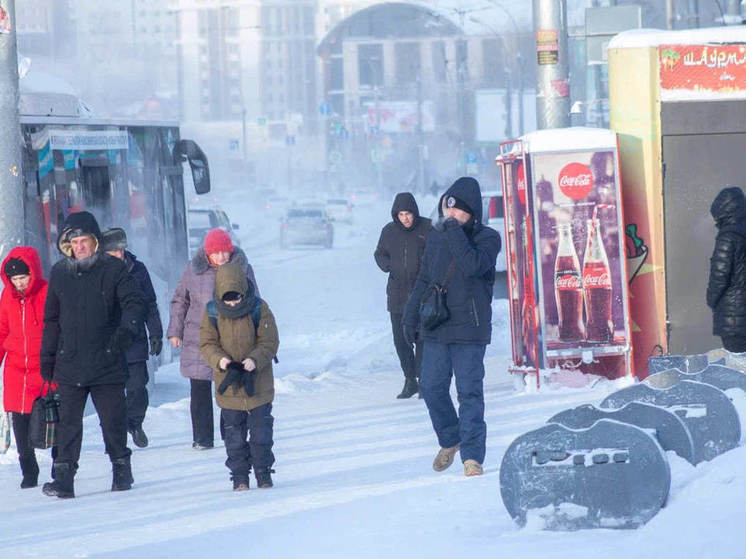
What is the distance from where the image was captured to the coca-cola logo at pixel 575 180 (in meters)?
11.4

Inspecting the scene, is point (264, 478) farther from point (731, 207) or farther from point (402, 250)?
point (402, 250)

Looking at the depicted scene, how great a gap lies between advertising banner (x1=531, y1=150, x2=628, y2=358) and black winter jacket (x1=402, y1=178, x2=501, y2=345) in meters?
3.70

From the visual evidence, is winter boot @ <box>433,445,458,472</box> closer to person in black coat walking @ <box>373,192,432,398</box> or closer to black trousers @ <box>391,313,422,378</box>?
person in black coat walking @ <box>373,192,432,398</box>

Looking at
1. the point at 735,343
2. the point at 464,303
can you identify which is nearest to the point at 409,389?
the point at 735,343

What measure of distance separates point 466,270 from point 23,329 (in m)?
2.59

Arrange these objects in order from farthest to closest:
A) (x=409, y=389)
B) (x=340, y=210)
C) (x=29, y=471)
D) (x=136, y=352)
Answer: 1. (x=340, y=210)
2. (x=409, y=389)
3. (x=136, y=352)
4. (x=29, y=471)

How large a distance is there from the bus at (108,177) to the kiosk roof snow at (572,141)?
3818mm

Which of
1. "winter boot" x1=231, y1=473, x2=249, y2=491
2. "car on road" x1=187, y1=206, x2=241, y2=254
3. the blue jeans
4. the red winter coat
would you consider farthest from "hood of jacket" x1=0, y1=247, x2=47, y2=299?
"car on road" x1=187, y1=206, x2=241, y2=254

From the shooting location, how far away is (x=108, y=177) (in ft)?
45.1

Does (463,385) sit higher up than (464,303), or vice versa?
(464,303)

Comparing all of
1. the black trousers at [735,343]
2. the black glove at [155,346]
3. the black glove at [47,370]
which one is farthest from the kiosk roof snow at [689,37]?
the black glove at [47,370]

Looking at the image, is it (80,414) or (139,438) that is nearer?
(80,414)

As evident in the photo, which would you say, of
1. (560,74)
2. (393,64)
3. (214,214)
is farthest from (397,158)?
(560,74)

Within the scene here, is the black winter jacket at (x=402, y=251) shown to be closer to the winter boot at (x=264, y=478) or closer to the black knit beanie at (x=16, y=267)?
the winter boot at (x=264, y=478)
